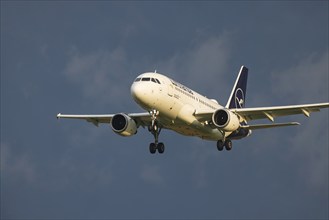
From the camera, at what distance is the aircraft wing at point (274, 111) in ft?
231

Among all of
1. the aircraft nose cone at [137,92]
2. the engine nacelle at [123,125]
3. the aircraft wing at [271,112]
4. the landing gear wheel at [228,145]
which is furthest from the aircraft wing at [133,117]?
the landing gear wheel at [228,145]

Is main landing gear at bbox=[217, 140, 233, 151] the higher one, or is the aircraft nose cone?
the aircraft nose cone

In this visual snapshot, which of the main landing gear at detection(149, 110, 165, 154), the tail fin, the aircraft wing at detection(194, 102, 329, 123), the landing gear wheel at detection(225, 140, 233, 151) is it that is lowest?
the main landing gear at detection(149, 110, 165, 154)

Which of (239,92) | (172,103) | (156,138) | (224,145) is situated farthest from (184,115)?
(239,92)

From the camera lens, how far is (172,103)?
69188mm

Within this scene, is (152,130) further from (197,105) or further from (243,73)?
(243,73)

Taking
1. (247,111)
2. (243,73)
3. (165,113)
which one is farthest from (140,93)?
(243,73)

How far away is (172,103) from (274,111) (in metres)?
8.30

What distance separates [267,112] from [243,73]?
50.5 ft

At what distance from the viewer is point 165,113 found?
227 feet

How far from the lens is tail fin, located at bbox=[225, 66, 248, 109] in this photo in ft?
273

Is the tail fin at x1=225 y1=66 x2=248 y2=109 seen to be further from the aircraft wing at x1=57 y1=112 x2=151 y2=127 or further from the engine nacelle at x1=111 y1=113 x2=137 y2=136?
the engine nacelle at x1=111 y1=113 x2=137 y2=136

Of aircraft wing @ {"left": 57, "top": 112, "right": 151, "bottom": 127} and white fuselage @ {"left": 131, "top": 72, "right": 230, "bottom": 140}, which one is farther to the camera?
aircraft wing @ {"left": 57, "top": 112, "right": 151, "bottom": 127}

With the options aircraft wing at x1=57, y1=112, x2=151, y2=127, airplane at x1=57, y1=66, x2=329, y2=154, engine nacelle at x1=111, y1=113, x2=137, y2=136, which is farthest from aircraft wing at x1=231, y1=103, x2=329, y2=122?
engine nacelle at x1=111, y1=113, x2=137, y2=136
